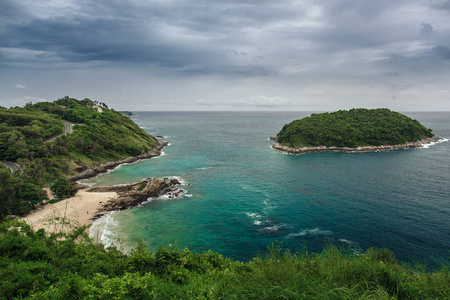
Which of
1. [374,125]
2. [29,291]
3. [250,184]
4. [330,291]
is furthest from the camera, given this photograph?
[374,125]

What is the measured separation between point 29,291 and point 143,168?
77.6m

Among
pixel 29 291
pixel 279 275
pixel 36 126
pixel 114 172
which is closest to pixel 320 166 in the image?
pixel 114 172

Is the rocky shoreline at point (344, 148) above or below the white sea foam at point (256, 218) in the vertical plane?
above

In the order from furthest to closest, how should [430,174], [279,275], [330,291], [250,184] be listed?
[430,174] → [250,184] → [279,275] → [330,291]

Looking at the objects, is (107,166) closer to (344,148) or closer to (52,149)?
(52,149)

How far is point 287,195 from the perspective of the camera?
6250cm

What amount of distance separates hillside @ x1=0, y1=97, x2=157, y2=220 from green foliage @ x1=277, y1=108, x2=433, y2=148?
8038 centimetres

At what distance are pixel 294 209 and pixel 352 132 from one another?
97476mm

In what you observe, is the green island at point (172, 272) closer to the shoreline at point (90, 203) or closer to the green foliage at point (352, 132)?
the shoreline at point (90, 203)

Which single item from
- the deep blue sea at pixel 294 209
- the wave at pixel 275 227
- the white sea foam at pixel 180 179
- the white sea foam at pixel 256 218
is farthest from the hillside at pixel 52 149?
the wave at pixel 275 227

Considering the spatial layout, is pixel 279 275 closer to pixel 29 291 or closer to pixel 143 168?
pixel 29 291

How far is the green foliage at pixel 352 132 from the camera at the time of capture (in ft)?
412

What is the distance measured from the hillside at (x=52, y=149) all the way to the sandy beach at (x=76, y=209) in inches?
105

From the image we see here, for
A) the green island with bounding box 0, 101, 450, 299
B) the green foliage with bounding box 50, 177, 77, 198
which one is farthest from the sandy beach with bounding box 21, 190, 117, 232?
the green island with bounding box 0, 101, 450, 299
